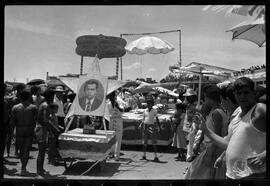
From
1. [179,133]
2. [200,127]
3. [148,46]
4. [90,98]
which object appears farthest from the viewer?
[179,133]

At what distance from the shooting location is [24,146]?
400 cm

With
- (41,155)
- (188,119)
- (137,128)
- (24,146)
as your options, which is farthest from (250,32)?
(137,128)

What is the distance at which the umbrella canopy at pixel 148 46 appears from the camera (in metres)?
3.24

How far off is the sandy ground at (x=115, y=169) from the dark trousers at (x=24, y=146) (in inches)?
2.3

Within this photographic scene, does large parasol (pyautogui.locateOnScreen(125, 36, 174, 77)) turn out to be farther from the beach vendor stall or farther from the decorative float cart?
the beach vendor stall

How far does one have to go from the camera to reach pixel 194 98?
454cm

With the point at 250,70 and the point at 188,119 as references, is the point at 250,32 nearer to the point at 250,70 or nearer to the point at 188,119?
the point at 250,70

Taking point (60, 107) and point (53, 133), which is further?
point (60, 107)

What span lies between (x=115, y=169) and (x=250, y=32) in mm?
2345

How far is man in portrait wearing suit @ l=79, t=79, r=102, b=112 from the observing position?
383 cm

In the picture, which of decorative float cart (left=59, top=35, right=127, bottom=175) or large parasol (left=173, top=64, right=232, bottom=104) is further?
decorative float cart (left=59, top=35, right=127, bottom=175)

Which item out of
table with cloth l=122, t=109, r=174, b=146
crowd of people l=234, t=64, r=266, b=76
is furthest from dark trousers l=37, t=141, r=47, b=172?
crowd of people l=234, t=64, r=266, b=76
